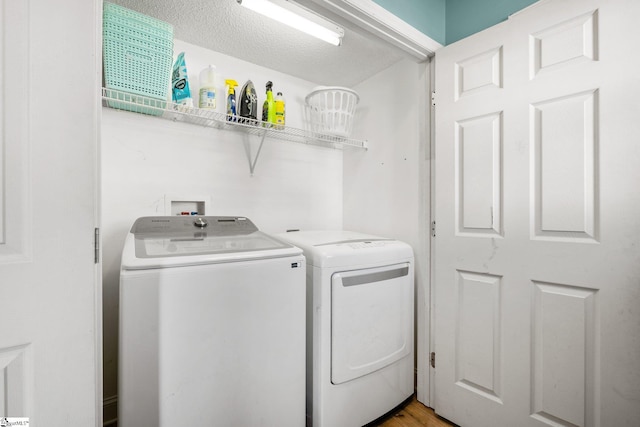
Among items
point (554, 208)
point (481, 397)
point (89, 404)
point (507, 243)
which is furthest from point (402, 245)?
point (89, 404)

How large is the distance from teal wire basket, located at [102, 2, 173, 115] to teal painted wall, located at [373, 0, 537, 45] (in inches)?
45.0

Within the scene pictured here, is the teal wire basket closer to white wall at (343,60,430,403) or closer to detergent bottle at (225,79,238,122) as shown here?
detergent bottle at (225,79,238,122)

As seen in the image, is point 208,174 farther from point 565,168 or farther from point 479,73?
point 565,168

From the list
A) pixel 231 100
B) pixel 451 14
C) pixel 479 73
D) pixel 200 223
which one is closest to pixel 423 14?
pixel 451 14

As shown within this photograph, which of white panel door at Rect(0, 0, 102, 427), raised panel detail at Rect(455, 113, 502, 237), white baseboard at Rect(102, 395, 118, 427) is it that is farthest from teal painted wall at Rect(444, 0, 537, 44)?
white baseboard at Rect(102, 395, 118, 427)

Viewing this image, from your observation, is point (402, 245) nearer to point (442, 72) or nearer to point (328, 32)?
point (442, 72)

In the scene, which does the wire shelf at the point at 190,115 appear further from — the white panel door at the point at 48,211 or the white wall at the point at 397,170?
the white panel door at the point at 48,211

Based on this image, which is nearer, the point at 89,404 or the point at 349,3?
the point at 89,404

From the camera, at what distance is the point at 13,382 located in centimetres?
64

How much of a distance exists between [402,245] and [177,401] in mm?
1386

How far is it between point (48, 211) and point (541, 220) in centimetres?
182

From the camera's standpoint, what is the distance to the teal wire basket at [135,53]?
4.17ft

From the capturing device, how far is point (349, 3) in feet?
4.29

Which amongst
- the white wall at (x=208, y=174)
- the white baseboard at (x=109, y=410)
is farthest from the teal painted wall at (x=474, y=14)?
the white baseboard at (x=109, y=410)
